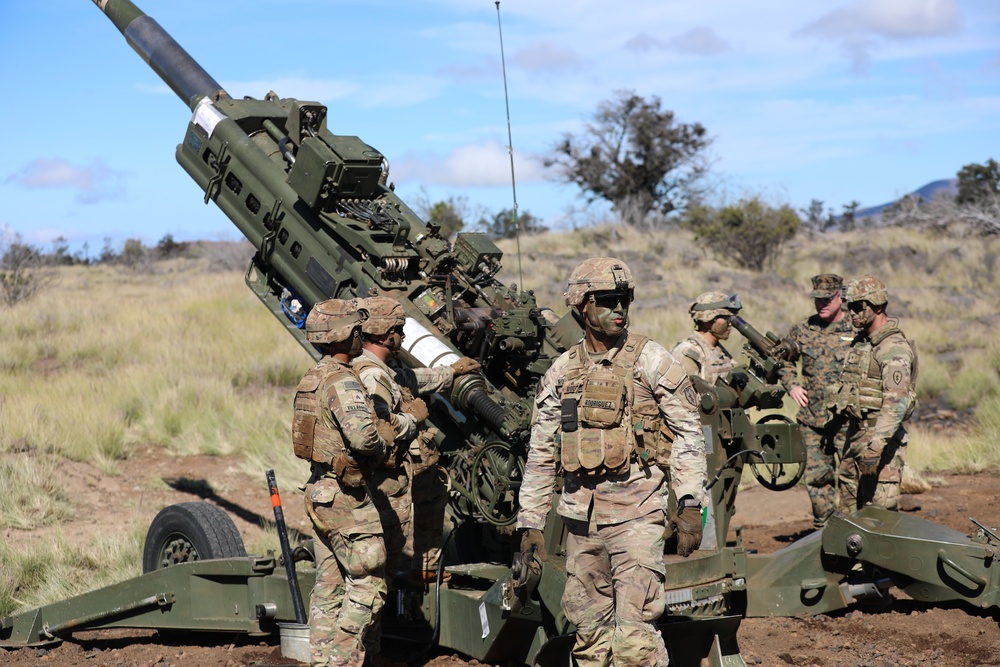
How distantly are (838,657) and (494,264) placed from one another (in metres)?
3.24

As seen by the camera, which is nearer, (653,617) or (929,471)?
(653,617)

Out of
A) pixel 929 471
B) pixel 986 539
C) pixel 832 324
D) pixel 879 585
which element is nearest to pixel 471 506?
pixel 879 585

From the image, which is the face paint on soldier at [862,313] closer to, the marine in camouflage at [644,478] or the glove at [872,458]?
the glove at [872,458]

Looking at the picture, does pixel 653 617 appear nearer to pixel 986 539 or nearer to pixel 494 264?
pixel 986 539

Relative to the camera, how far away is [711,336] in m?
7.80

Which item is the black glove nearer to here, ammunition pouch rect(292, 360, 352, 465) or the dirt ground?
the dirt ground

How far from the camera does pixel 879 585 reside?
22.4ft

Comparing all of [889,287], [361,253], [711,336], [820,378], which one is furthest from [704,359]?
[889,287]

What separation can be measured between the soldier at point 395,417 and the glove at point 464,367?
15cm

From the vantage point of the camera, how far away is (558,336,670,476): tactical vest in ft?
15.8

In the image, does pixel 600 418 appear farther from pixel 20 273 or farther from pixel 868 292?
pixel 20 273

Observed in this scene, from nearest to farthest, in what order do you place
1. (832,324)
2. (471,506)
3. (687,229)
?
1. (471,506)
2. (832,324)
3. (687,229)

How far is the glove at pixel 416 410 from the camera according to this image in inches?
235

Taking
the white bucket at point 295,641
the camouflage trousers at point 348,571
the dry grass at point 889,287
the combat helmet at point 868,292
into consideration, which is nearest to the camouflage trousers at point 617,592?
the camouflage trousers at point 348,571
